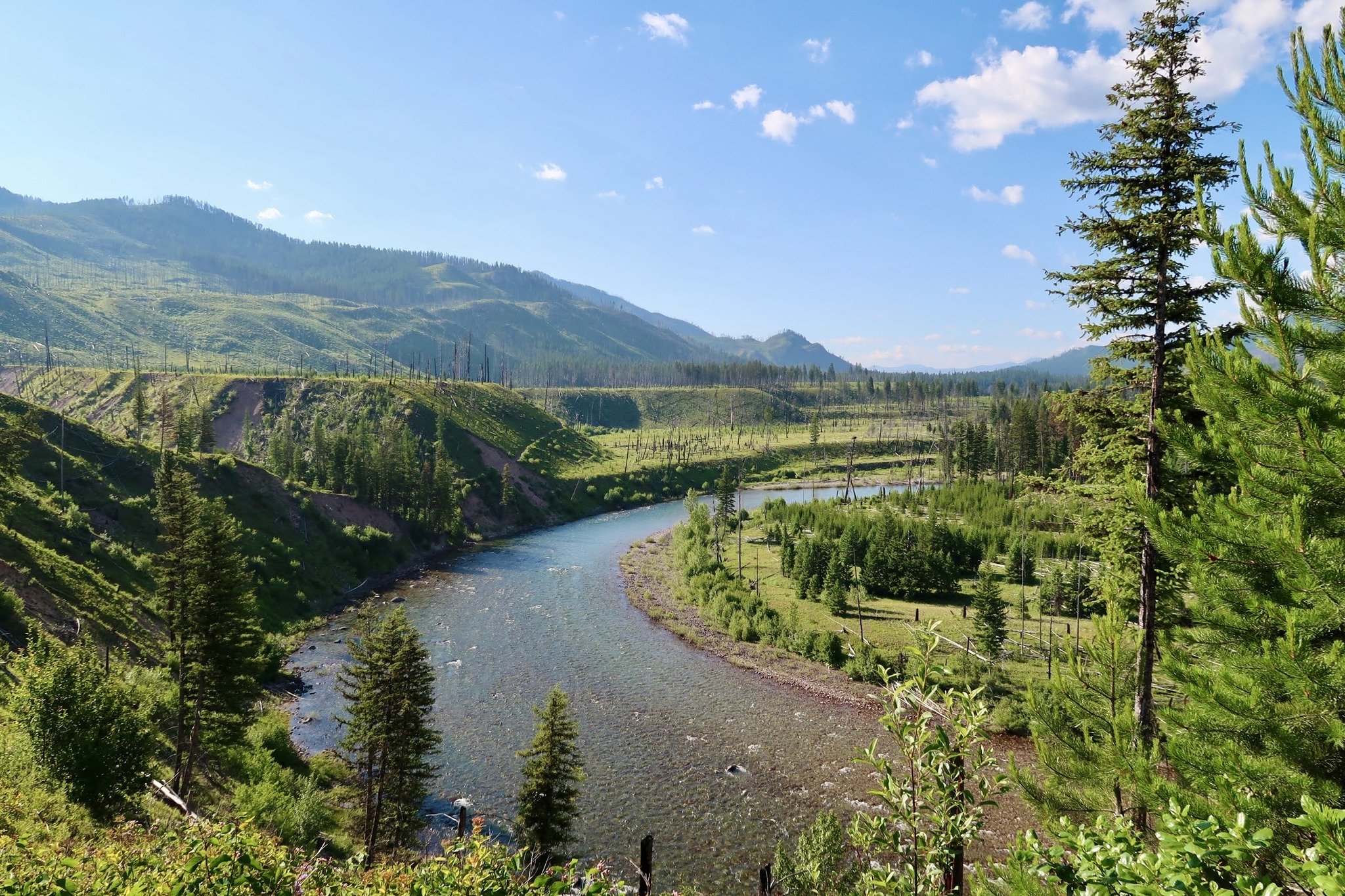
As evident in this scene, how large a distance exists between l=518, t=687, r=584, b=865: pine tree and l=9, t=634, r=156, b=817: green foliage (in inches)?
498

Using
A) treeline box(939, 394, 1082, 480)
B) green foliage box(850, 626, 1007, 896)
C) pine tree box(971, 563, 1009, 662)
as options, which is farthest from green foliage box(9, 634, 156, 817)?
treeline box(939, 394, 1082, 480)

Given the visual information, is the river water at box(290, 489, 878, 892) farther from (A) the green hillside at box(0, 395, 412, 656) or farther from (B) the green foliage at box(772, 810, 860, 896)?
(A) the green hillside at box(0, 395, 412, 656)

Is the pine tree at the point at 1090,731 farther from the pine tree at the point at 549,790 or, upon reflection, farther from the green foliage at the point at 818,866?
the pine tree at the point at 549,790

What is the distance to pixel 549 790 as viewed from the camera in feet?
80.5

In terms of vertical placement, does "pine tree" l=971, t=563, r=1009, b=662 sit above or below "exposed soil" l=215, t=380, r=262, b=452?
below

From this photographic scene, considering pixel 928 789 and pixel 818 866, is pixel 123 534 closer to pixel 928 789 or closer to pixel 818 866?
pixel 818 866

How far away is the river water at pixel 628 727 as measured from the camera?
30109 millimetres

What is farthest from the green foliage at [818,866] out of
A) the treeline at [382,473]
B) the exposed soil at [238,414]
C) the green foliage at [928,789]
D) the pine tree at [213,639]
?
the exposed soil at [238,414]

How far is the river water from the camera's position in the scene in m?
30.1

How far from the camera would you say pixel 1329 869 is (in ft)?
14.5

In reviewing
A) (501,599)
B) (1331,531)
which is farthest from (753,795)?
(501,599)

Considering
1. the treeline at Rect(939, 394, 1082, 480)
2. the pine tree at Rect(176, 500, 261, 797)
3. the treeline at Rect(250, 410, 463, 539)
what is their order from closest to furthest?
the pine tree at Rect(176, 500, 261, 797) < the treeline at Rect(250, 410, 463, 539) < the treeline at Rect(939, 394, 1082, 480)

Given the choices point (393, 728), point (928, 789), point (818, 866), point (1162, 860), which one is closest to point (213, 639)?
point (393, 728)

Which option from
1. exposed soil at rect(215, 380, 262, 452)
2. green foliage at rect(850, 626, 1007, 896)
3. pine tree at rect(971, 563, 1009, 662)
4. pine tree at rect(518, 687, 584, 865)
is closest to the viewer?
green foliage at rect(850, 626, 1007, 896)
